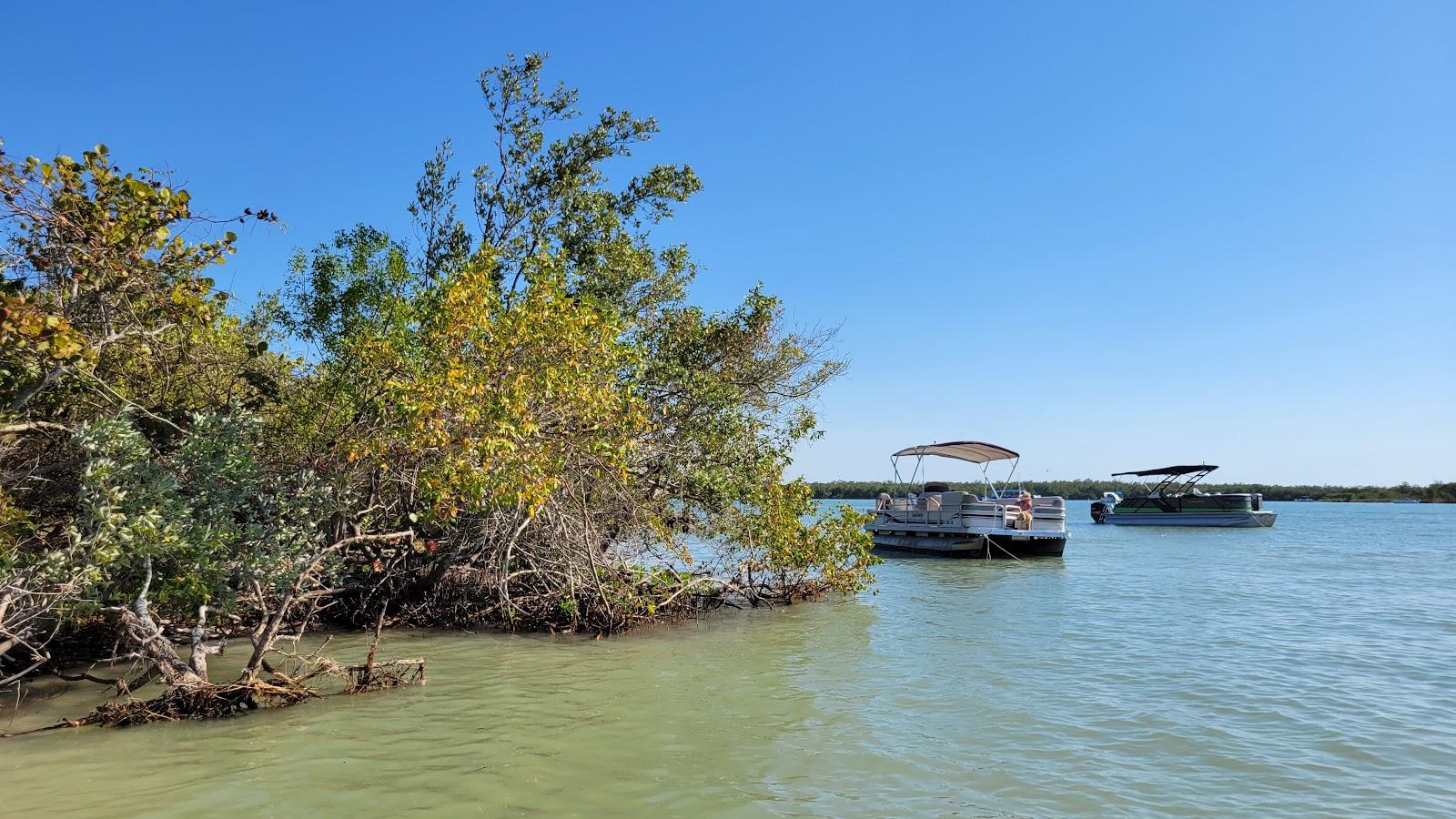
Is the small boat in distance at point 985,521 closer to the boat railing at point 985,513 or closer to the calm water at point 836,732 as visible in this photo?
the boat railing at point 985,513

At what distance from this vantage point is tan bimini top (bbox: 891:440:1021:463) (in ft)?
81.8

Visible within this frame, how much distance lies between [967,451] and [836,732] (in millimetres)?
19297

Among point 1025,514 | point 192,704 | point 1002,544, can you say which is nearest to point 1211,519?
point 1025,514

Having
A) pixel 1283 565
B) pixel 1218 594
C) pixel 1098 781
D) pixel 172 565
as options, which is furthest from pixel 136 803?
pixel 1283 565

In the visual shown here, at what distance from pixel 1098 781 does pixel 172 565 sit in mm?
8053

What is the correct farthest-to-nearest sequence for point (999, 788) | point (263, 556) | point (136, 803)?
1. point (263, 556)
2. point (999, 788)
3. point (136, 803)

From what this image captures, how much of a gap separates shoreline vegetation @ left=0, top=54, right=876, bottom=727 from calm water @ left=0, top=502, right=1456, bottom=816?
0.91 meters

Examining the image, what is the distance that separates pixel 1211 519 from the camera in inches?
1800

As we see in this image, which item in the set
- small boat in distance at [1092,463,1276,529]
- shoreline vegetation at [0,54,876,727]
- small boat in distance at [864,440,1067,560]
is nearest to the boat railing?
small boat in distance at [864,440,1067,560]

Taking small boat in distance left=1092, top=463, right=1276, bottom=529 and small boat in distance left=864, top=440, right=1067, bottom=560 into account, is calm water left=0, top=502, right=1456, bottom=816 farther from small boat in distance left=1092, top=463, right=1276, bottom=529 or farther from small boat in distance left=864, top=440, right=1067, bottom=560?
small boat in distance left=1092, top=463, right=1276, bottom=529

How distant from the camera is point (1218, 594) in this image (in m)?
17.9

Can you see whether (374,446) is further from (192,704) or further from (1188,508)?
(1188,508)

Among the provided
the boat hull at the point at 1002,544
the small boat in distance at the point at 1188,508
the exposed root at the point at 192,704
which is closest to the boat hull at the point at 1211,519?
the small boat in distance at the point at 1188,508

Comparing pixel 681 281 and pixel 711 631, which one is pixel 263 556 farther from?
pixel 681 281
